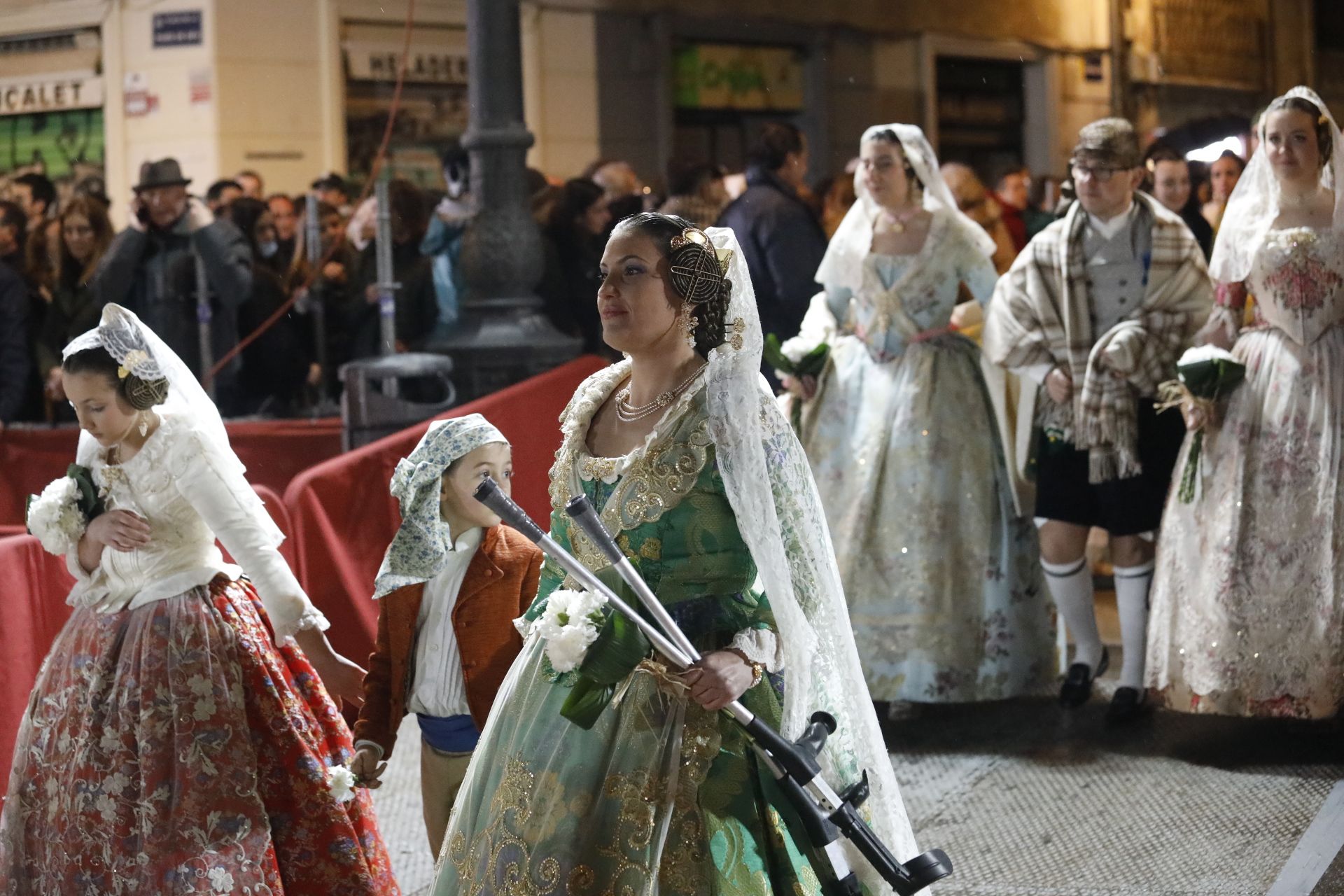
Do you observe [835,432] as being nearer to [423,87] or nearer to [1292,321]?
[1292,321]

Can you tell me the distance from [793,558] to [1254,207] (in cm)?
296

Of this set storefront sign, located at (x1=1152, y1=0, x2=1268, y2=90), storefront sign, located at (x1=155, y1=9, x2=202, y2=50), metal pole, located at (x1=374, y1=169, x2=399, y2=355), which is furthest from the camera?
storefront sign, located at (x1=1152, y1=0, x2=1268, y2=90)

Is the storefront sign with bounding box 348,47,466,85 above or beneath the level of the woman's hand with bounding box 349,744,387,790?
above

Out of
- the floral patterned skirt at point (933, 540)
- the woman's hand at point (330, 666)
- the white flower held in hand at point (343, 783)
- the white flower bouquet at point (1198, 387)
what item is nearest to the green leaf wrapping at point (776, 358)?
the floral patterned skirt at point (933, 540)

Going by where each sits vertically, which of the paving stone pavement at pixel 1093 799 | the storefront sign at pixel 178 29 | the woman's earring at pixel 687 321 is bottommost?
the paving stone pavement at pixel 1093 799

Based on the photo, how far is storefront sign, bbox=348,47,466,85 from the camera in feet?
37.2

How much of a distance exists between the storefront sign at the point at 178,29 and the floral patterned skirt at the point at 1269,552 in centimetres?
754

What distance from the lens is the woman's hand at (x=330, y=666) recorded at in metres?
3.66

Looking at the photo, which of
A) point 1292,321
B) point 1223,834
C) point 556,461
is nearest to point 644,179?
point 1292,321

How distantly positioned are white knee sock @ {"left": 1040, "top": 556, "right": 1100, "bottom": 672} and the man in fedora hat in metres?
3.89

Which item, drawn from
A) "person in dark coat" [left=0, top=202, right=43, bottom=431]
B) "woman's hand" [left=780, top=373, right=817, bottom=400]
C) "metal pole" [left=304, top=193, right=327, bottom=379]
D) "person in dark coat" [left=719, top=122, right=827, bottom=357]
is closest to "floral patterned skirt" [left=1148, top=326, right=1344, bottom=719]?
"woman's hand" [left=780, top=373, right=817, bottom=400]

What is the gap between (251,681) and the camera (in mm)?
3686

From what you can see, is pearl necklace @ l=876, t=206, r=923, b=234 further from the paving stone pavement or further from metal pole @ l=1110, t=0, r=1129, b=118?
metal pole @ l=1110, t=0, r=1129, b=118

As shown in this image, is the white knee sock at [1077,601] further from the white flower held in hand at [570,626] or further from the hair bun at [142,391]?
the white flower held in hand at [570,626]
